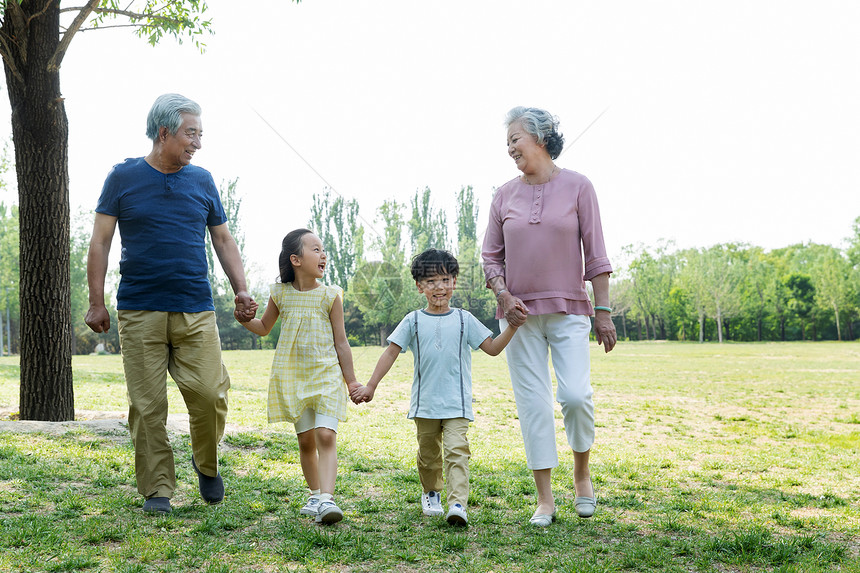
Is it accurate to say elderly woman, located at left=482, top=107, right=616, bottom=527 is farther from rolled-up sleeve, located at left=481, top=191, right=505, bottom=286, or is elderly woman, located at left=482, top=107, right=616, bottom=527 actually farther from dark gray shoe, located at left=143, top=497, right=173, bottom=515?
dark gray shoe, located at left=143, top=497, right=173, bottom=515

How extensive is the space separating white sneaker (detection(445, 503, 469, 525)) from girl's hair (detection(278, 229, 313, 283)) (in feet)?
4.51

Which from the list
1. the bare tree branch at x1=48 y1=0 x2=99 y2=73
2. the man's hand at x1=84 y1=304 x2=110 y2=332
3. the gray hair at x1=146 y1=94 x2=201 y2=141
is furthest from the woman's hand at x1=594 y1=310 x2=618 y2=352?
the bare tree branch at x1=48 y1=0 x2=99 y2=73

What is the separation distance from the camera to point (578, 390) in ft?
11.0

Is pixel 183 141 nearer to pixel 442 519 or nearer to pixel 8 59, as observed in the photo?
pixel 442 519

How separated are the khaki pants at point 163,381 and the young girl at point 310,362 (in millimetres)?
280

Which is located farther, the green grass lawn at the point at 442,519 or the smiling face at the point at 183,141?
the smiling face at the point at 183,141

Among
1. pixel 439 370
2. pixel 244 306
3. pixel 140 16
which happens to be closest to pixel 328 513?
pixel 439 370

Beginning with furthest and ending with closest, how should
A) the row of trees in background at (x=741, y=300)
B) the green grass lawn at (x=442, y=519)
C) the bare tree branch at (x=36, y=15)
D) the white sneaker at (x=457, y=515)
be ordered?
the row of trees in background at (x=741, y=300), the bare tree branch at (x=36, y=15), the white sneaker at (x=457, y=515), the green grass lawn at (x=442, y=519)

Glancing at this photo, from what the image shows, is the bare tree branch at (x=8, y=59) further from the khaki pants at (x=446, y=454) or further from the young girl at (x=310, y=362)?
the khaki pants at (x=446, y=454)

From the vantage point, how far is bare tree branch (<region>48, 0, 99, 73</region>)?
20.4ft

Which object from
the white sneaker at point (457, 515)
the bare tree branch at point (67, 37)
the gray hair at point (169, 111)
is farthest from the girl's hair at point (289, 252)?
the bare tree branch at point (67, 37)

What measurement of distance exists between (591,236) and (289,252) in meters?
1.50

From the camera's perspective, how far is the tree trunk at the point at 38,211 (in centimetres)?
615

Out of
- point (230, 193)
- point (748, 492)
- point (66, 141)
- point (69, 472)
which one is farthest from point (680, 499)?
point (230, 193)
